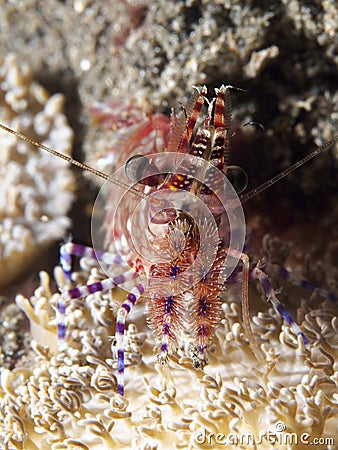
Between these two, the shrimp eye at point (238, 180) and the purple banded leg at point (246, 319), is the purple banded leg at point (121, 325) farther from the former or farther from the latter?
the shrimp eye at point (238, 180)

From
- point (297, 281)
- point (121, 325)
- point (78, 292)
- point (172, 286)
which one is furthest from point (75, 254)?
point (297, 281)

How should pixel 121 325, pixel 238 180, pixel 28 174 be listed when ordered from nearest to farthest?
pixel 121 325 < pixel 238 180 < pixel 28 174

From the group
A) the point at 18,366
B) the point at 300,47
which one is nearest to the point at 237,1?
the point at 300,47

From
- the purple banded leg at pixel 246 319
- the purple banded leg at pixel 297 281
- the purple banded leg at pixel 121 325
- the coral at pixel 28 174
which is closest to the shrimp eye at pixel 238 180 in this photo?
the purple banded leg at pixel 246 319

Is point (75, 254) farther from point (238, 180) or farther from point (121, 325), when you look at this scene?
point (238, 180)

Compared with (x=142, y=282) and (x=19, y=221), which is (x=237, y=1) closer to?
(x=142, y=282)

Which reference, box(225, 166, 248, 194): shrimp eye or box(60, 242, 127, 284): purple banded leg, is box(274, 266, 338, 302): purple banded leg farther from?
box(60, 242, 127, 284): purple banded leg

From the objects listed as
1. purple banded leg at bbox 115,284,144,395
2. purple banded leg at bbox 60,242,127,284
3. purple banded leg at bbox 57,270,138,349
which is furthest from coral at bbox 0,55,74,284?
purple banded leg at bbox 115,284,144,395
